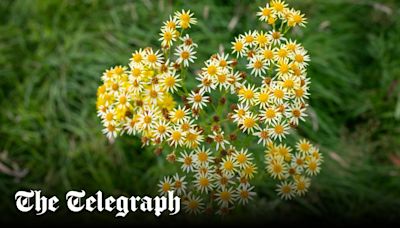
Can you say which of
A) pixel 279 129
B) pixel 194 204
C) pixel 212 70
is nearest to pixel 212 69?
pixel 212 70

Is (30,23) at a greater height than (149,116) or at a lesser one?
greater

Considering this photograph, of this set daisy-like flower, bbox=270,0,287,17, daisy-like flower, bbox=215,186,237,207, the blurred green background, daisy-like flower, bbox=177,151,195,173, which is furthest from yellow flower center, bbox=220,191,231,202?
the blurred green background

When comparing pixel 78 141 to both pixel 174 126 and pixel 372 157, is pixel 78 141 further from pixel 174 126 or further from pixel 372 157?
pixel 174 126

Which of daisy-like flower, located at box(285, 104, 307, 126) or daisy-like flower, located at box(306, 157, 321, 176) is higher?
daisy-like flower, located at box(285, 104, 307, 126)

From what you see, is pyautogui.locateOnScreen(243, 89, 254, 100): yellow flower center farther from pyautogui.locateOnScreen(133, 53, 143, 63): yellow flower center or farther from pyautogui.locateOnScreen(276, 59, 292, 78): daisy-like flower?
pyautogui.locateOnScreen(133, 53, 143, 63): yellow flower center

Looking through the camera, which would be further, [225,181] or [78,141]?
[78,141]

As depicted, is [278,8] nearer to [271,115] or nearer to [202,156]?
[271,115]

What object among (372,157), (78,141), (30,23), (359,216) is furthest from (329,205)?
(30,23)
